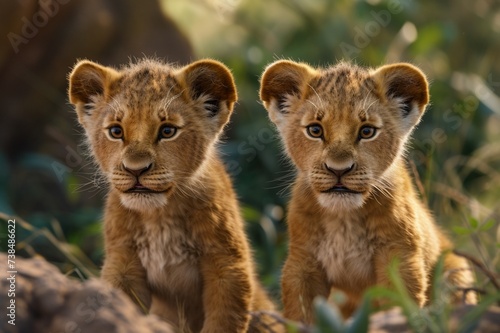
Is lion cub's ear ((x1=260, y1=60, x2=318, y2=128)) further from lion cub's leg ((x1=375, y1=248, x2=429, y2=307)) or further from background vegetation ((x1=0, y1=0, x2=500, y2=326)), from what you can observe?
background vegetation ((x1=0, y1=0, x2=500, y2=326))

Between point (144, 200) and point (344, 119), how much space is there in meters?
1.22

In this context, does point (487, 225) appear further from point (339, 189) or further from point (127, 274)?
point (127, 274)

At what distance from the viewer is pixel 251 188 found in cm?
910

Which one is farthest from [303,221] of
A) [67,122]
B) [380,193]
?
[67,122]

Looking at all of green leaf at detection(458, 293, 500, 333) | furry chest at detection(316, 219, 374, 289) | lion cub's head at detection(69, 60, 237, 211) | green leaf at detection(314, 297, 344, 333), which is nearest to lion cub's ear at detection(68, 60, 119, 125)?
lion cub's head at detection(69, 60, 237, 211)

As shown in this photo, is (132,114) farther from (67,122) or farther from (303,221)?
(67,122)

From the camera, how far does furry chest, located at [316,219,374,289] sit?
18.4 ft

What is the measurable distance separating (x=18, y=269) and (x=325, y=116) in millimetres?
1894

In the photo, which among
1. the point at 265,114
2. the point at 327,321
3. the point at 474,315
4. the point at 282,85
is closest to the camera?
the point at 327,321

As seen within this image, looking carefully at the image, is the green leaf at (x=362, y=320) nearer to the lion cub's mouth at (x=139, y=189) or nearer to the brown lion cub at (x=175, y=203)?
A: the brown lion cub at (x=175, y=203)

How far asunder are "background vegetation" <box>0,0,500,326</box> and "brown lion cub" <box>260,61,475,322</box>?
7.30 feet

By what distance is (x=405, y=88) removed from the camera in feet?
18.5

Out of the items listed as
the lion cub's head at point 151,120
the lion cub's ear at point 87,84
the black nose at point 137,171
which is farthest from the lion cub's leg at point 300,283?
the lion cub's ear at point 87,84

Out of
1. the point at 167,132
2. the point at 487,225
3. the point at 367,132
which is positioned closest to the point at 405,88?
the point at 367,132
